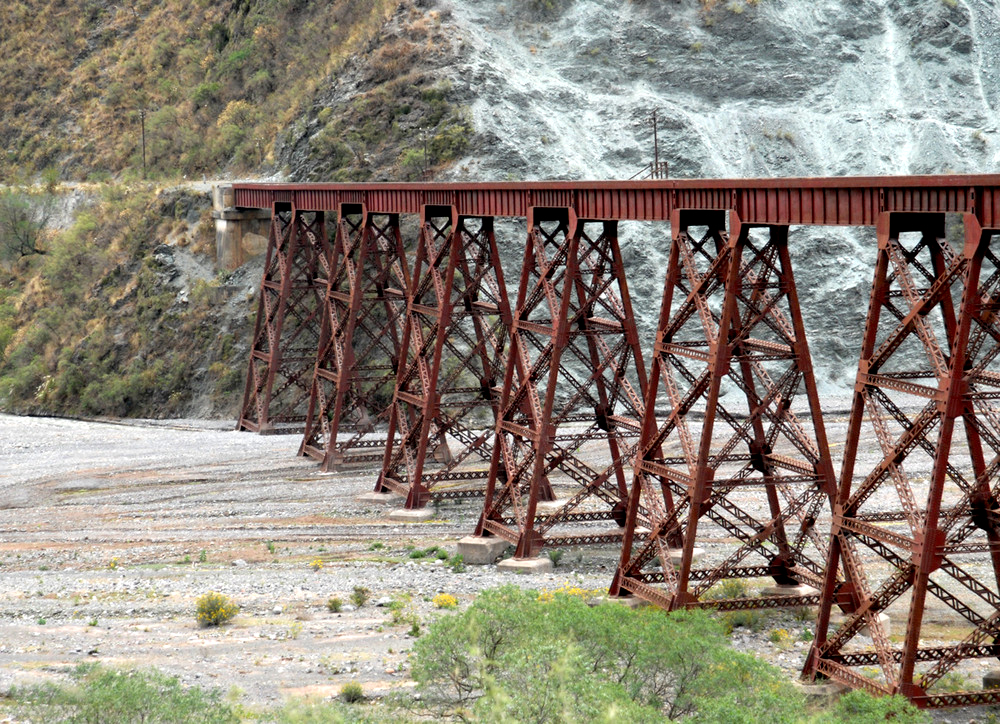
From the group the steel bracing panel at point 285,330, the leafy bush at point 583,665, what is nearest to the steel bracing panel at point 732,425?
the leafy bush at point 583,665

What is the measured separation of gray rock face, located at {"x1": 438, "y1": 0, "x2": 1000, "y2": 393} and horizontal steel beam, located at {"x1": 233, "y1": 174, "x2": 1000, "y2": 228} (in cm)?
1539

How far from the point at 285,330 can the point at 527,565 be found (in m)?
22.1

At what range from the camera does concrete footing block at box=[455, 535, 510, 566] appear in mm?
23562

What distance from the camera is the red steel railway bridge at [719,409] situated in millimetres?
14406

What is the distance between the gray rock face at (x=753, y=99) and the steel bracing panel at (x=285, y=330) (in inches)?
278

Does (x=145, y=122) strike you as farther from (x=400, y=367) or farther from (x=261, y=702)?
(x=261, y=702)

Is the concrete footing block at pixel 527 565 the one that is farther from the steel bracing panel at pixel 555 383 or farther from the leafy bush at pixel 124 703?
the leafy bush at pixel 124 703

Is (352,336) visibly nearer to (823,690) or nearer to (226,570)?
(226,570)

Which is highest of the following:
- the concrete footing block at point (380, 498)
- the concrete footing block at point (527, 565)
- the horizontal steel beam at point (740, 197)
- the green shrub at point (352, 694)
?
the horizontal steel beam at point (740, 197)

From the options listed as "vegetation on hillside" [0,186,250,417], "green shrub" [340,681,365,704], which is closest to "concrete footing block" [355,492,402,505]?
"green shrub" [340,681,365,704]

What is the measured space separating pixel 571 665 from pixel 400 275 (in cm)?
1872

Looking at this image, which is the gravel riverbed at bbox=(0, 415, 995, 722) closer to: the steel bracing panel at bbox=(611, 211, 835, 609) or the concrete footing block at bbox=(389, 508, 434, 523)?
the concrete footing block at bbox=(389, 508, 434, 523)

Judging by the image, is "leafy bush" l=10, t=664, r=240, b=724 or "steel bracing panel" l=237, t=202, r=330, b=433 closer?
"leafy bush" l=10, t=664, r=240, b=724

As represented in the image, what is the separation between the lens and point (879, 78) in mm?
48031
